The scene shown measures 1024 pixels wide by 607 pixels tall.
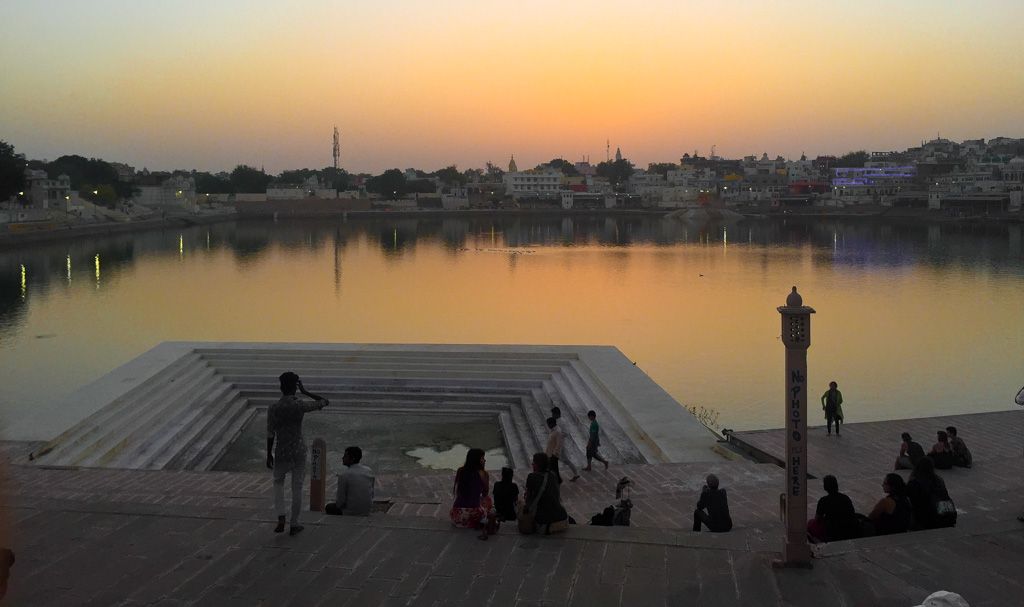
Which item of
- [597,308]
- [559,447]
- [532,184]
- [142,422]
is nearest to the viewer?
[559,447]

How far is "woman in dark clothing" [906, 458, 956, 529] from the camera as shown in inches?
181

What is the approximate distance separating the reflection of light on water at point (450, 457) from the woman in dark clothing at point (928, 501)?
431cm

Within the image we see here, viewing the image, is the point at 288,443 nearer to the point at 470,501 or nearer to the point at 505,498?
the point at 470,501

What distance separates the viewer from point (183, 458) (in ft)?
27.3

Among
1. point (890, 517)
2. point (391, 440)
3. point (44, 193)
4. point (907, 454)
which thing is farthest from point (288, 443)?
point (44, 193)

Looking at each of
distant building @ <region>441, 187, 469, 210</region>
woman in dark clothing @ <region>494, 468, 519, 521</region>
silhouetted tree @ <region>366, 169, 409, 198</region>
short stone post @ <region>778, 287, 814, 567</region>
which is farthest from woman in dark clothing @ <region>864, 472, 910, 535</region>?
silhouetted tree @ <region>366, 169, 409, 198</region>

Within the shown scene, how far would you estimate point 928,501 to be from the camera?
4.64m

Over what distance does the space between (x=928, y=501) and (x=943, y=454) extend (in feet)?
8.62

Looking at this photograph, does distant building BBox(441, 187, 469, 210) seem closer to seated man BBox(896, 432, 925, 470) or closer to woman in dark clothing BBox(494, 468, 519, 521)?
seated man BBox(896, 432, 925, 470)

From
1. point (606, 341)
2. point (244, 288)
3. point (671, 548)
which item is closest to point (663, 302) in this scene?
point (606, 341)

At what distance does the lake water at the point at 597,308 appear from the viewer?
46.9ft

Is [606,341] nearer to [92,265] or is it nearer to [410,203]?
[92,265]

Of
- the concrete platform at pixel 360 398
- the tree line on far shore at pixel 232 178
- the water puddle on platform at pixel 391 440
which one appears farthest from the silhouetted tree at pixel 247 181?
the water puddle on platform at pixel 391 440

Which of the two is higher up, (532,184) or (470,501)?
(532,184)
